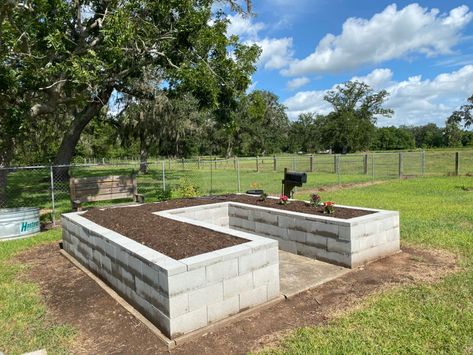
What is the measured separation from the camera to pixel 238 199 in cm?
734

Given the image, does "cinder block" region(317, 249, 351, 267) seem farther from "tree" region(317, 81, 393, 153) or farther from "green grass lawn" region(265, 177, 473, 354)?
"tree" region(317, 81, 393, 153)

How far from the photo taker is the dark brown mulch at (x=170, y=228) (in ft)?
12.9

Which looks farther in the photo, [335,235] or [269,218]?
[269,218]

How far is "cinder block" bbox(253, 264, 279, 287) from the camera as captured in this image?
12.1ft

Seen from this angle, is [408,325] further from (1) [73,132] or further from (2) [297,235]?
(1) [73,132]

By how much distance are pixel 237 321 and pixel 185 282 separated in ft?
2.27

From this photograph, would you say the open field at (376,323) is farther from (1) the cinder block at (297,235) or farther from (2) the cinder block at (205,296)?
(1) the cinder block at (297,235)

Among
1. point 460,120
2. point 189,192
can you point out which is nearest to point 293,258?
point 189,192

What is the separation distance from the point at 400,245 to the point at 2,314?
5.41 meters

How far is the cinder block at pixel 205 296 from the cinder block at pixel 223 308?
0.05 meters

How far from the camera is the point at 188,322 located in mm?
3221

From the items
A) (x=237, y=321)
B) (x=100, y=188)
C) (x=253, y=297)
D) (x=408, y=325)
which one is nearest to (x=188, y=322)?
(x=237, y=321)

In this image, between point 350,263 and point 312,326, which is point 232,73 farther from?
point 312,326

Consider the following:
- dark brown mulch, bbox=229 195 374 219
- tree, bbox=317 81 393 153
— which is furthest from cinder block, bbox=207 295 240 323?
tree, bbox=317 81 393 153
